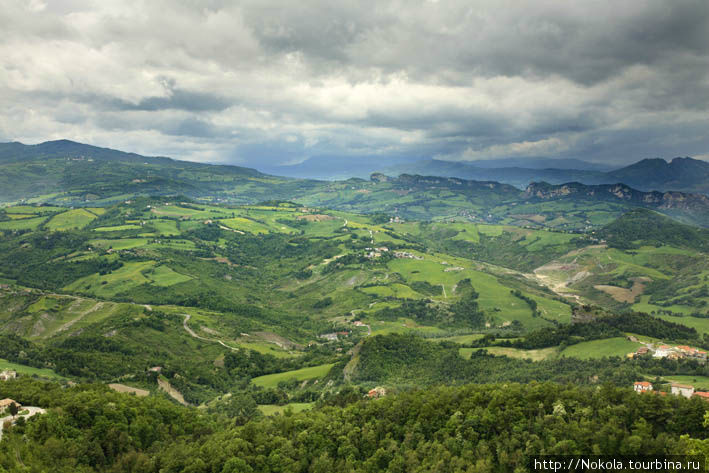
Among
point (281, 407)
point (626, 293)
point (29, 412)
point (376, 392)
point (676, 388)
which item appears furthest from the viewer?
point (626, 293)

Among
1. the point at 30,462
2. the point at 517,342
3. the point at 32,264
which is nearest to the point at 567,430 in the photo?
the point at 30,462

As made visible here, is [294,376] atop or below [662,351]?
below

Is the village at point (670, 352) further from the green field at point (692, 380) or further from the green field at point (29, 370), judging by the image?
the green field at point (29, 370)

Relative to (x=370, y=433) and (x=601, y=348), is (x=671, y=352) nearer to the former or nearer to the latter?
(x=601, y=348)

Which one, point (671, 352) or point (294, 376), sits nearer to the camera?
point (671, 352)

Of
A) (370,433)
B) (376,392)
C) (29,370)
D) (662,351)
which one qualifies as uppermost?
(370,433)

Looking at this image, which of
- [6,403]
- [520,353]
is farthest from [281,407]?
[520,353]
